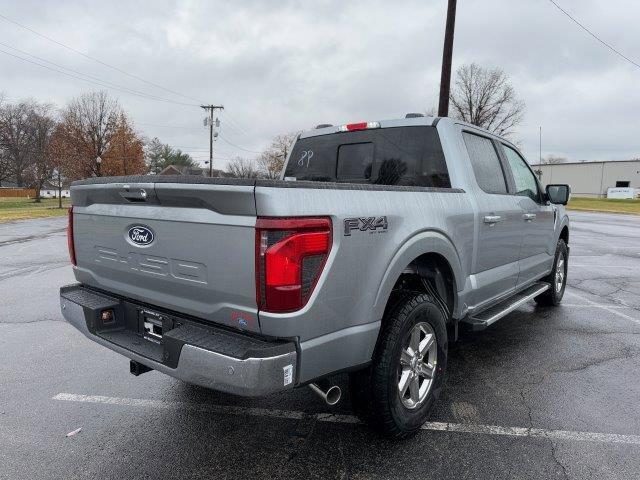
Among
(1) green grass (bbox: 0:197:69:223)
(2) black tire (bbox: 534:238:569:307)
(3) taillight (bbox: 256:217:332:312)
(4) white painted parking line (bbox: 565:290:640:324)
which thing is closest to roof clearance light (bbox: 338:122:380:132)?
(3) taillight (bbox: 256:217:332:312)

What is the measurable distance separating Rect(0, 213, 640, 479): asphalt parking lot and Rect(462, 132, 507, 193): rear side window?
1.57m

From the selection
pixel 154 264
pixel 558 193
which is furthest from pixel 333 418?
pixel 558 193

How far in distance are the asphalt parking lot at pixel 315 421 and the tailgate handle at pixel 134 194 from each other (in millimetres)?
1454

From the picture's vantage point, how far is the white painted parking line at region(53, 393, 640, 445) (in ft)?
9.64

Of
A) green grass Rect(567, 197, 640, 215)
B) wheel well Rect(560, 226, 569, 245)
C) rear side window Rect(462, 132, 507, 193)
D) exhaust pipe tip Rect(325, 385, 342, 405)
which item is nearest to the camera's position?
exhaust pipe tip Rect(325, 385, 342, 405)

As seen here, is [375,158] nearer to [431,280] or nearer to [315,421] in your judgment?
[431,280]

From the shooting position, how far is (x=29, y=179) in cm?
5247

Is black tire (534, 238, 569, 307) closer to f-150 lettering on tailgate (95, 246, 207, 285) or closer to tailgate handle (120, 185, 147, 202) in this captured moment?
f-150 lettering on tailgate (95, 246, 207, 285)

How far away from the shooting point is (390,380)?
8.61 feet

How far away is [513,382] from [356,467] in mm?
1793

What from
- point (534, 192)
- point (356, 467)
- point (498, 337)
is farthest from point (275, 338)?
point (534, 192)

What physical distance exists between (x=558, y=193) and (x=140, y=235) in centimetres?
436

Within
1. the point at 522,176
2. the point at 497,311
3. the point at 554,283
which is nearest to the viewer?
the point at 497,311

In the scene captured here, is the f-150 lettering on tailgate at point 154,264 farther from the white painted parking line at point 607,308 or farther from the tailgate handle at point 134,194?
the white painted parking line at point 607,308
